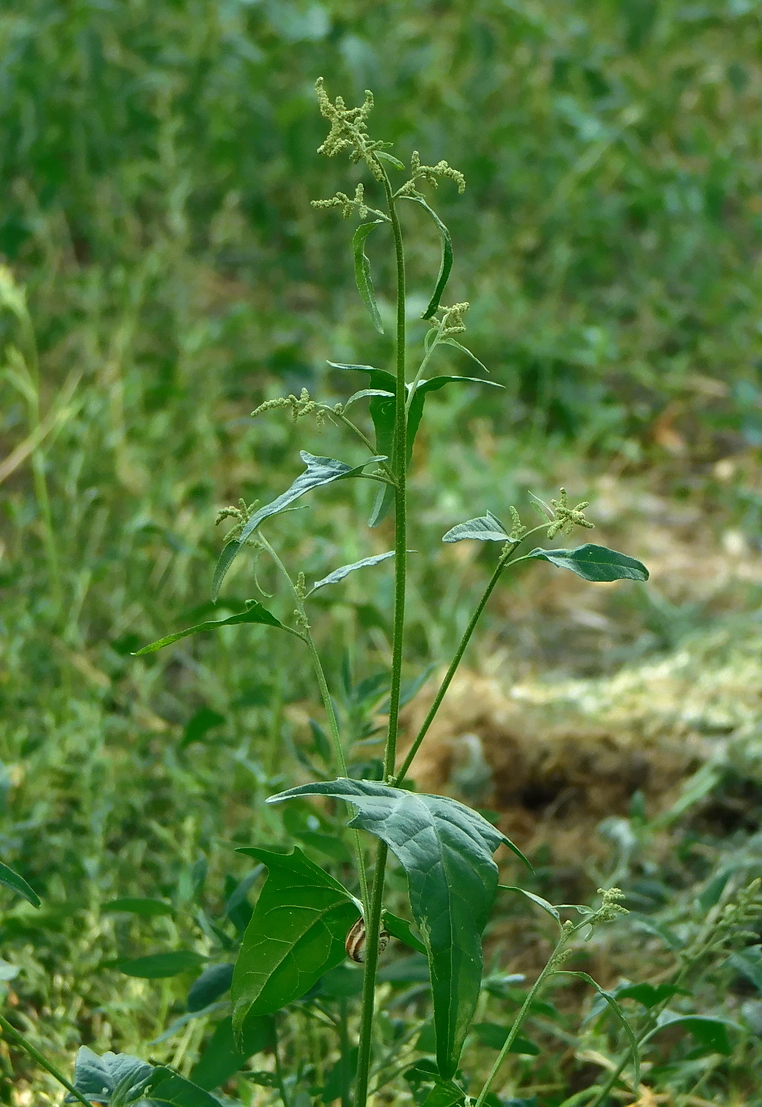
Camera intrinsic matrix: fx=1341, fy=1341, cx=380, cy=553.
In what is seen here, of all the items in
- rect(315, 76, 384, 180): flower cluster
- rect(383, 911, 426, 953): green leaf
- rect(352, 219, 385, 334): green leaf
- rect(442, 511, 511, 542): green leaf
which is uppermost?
rect(315, 76, 384, 180): flower cluster

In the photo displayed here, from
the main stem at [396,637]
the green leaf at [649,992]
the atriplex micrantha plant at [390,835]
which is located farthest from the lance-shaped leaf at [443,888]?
the green leaf at [649,992]

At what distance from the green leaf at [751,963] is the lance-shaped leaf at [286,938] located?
1.22ft

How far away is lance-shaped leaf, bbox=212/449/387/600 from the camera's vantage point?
3.07ft

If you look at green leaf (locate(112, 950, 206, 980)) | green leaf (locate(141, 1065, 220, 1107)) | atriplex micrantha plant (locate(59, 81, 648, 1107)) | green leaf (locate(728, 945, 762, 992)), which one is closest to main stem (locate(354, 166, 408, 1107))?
atriplex micrantha plant (locate(59, 81, 648, 1107))

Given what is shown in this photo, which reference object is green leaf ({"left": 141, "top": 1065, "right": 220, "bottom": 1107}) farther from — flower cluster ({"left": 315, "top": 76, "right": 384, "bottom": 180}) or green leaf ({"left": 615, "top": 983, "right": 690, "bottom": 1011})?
flower cluster ({"left": 315, "top": 76, "right": 384, "bottom": 180})

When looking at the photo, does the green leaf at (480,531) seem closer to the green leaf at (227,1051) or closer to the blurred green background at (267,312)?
the green leaf at (227,1051)

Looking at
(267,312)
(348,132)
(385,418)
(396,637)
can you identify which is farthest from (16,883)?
(267,312)

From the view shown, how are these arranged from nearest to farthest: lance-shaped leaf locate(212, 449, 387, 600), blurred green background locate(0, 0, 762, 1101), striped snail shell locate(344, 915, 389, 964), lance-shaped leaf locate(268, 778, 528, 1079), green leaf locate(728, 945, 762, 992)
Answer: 1. lance-shaped leaf locate(268, 778, 528, 1079)
2. lance-shaped leaf locate(212, 449, 387, 600)
3. striped snail shell locate(344, 915, 389, 964)
4. green leaf locate(728, 945, 762, 992)
5. blurred green background locate(0, 0, 762, 1101)

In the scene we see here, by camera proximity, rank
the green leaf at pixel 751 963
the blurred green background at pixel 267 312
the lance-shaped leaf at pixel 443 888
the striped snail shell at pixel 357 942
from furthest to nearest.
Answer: the blurred green background at pixel 267 312 → the green leaf at pixel 751 963 → the striped snail shell at pixel 357 942 → the lance-shaped leaf at pixel 443 888

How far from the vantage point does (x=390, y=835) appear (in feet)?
2.72

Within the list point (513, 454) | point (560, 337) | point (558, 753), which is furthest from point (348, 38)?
point (558, 753)

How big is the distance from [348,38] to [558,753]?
2369 mm

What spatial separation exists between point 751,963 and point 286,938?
0.44 m

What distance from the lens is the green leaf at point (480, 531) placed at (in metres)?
0.98
